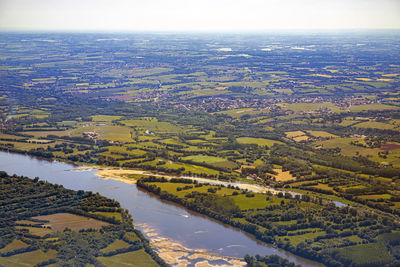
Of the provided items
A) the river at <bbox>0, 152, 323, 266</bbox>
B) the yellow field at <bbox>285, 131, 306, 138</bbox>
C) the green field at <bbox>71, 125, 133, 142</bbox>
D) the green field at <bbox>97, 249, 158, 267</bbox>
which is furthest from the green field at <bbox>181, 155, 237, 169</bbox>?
the green field at <bbox>97, 249, 158, 267</bbox>

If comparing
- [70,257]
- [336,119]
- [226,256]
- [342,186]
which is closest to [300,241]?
[226,256]

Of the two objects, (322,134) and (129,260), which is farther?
(322,134)

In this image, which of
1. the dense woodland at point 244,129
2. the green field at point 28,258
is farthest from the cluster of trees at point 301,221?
the green field at point 28,258

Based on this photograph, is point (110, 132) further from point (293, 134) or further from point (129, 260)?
point (129, 260)

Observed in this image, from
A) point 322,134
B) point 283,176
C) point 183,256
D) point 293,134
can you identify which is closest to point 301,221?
point 183,256

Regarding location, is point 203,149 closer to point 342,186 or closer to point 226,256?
point 342,186

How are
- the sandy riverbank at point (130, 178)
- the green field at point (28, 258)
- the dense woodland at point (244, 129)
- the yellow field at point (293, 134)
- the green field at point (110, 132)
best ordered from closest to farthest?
the green field at point (28, 258), the dense woodland at point (244, 129), the sandy riverbank at point (130, 178), the green field at point (110, 132), the yellow field at point (293, 134)

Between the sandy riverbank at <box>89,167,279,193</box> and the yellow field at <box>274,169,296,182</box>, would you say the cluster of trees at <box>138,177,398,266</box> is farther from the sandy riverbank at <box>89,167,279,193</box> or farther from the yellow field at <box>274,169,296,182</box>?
the yellow field at <box>274,169,296,182</box>

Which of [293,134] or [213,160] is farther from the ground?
[293,134]

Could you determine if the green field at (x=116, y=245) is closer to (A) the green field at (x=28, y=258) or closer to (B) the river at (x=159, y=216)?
(B) the river at (x=159, y=216)
